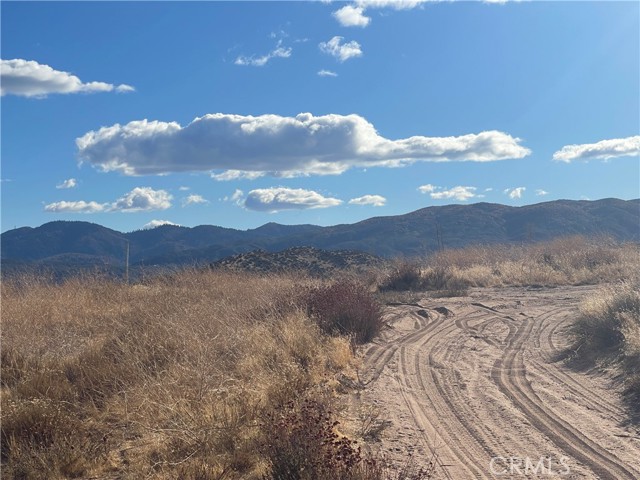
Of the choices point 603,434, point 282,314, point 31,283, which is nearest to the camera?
point 603,434

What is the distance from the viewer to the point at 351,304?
41.6 ft

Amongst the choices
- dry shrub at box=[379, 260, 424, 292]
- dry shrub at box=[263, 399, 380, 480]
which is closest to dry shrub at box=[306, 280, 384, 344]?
dry shrub at box=[263, 399, 380, 480]

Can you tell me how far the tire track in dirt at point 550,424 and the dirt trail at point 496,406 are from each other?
0.03 feet

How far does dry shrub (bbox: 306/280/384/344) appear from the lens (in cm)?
1220

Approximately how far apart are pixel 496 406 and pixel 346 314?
517cm

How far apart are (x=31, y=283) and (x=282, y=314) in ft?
21.1

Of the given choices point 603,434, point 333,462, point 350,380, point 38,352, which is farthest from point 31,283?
→ point 603,434

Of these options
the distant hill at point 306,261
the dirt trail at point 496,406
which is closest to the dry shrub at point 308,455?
the dirt trail at point 496,406

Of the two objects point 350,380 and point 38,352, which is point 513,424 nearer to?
point 350,380

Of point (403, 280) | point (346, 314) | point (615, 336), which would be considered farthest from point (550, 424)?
point (403, 280)

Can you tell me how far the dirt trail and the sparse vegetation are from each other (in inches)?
13.2

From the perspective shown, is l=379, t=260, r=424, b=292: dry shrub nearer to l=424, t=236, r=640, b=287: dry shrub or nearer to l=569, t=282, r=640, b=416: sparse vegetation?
l=424, t=236, r=640, b=287: dry shrub

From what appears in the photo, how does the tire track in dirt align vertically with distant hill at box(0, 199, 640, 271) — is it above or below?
below

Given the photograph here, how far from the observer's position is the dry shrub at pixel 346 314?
12202 mm
